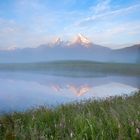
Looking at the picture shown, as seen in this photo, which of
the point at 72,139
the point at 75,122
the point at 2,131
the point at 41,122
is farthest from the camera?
the point at 41,122

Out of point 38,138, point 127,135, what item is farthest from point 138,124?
point 38,138

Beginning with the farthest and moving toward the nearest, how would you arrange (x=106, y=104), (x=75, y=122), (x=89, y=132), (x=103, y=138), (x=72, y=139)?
1. (x=106, y=104)
2. (x=75, y=122)
3. (x=89, y=132)
4. (x=103, y=138)
5. (x=72, y=139)

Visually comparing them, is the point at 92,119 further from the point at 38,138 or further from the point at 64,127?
the point at 38,138

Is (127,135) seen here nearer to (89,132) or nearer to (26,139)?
(89,132)

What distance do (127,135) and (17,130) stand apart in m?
2.07

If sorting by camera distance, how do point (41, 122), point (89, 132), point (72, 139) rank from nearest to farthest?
point (72, 139)
point (89, 132)
point (41, 122)

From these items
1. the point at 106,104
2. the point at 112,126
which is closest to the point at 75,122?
the point at 112,126

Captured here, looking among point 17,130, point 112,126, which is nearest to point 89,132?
point 112,126

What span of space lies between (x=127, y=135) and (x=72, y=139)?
1.10m

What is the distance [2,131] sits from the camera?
8047 mm

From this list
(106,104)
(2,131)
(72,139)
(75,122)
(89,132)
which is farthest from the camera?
(106,104)

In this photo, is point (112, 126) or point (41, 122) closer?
point (112, 126)

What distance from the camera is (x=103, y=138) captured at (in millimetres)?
6449

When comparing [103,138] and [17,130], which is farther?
[17,130]
